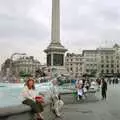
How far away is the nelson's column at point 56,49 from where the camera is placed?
316 feet

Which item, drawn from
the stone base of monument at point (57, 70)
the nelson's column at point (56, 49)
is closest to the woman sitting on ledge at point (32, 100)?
the stone base of monument at point (57, 70)

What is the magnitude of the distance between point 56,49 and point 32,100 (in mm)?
87771

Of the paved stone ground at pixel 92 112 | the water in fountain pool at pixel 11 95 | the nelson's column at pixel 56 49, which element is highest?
the nelson's column at pixel 56 49

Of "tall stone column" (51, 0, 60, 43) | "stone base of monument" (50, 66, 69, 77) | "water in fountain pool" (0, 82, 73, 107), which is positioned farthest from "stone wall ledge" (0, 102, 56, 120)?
"tall stone column" (51, 0, 60, 43)

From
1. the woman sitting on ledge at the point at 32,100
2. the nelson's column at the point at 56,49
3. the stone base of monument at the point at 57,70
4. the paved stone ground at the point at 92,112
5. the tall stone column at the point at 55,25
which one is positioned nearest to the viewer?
the woman sitting on ledge at the point at 32,100

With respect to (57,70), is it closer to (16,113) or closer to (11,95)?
(11,95)

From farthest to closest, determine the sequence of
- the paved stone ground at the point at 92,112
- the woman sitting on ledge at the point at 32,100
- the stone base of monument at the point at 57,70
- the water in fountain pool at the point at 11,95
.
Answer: the stone base of monument at the point at 57,70 → the paved stone ground at the point at 92,112 → the water in fountain pool at the point at 11,95 → the woman sitting on ledge at the point at 32,100

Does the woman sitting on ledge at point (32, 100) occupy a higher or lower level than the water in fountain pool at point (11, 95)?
higher

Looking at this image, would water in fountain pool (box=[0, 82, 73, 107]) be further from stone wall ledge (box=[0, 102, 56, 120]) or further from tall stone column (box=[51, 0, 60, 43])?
tall stone column (box=[51, 0, 60, 43])

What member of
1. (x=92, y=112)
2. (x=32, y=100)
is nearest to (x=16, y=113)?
(x=32, y=100)

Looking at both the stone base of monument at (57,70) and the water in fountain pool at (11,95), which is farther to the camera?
the stone base of monument at (57,70)

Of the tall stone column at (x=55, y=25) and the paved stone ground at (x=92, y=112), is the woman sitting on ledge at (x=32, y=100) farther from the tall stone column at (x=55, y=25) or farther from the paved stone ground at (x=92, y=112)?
the tall stone column at (x=55, y=25)

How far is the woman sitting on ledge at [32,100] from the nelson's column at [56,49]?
8364 cm

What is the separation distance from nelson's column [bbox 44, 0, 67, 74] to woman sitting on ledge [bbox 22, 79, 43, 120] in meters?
83.6
